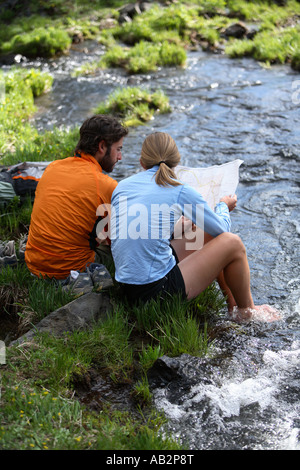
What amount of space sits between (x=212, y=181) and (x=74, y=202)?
123 centimetres

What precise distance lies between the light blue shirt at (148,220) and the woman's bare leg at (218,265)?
0.17 m

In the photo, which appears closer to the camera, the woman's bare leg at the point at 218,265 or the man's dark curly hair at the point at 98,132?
the woman's bare leg at the point at 218,265

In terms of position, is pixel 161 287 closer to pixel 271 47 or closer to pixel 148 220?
pixel 148 220

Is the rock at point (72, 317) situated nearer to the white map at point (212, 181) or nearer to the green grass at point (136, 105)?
the white map at point (212, 181)

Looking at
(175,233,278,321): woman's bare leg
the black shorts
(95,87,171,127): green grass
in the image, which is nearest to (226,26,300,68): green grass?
(95,87,171,127): green grass

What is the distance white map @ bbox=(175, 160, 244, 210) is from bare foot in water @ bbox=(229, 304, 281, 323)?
900mm

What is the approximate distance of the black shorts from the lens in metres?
4.03

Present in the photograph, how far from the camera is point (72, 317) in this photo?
400 centimetres

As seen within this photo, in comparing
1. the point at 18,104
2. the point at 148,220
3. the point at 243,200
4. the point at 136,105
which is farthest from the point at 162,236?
the point at 18,104

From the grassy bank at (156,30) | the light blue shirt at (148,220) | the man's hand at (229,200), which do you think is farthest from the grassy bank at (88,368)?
the grassy bank at (156,30)

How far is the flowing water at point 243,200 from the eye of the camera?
11.0 ft

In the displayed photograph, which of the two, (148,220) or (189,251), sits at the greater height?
(148,220)

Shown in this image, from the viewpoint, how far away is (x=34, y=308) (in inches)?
165

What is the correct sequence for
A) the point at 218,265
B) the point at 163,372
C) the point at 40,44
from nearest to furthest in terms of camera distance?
1. the point at 163,372
2. the point at 218,265
3. the point at 40,44
